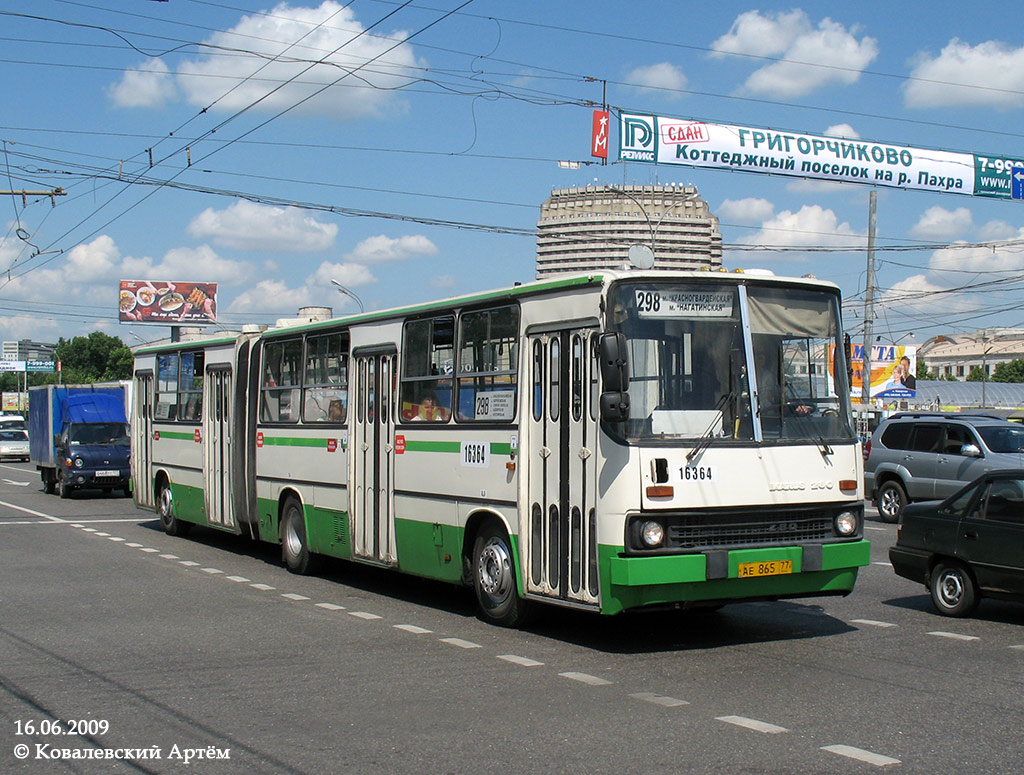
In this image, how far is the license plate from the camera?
9234 mm

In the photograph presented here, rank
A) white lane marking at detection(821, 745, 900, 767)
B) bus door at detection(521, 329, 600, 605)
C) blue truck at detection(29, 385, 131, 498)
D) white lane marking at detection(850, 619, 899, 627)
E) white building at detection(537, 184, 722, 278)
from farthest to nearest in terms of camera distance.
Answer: white building at detection(537, 184, 722, 278)
blue truck at detection(29, 385, 131, 498)
white lane marking at detection(850, 619, 899, 627)
bus door at detection(521, 329, 600, 605)
white lane marking at detection(821, 745, 900, 767)

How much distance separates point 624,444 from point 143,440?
14.2 meters

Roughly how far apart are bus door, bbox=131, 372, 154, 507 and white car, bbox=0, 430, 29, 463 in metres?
37.2

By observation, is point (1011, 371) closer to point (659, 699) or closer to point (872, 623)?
point (872, 623)

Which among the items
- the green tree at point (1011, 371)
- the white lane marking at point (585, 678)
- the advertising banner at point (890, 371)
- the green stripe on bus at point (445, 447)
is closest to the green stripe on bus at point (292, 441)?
the green stripe on bus at point (445, 447)

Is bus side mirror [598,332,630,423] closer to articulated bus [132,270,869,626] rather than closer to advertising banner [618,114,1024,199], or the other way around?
articulated bus [132,270,869,626]

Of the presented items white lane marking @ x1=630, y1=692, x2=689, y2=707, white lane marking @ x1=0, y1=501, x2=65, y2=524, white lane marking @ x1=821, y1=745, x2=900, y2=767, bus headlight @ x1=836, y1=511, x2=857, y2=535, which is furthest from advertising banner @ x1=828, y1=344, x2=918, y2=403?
white lane marking @ x1=821, y1=745, x2=900, y2=767

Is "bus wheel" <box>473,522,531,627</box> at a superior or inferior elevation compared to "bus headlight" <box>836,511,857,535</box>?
inferior

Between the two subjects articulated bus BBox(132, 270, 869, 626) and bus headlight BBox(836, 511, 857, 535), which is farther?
bus headlight BBox(836, 511, 857, 535)

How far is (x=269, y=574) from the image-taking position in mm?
15070

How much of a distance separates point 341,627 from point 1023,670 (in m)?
5.80

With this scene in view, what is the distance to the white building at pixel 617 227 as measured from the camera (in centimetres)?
5109

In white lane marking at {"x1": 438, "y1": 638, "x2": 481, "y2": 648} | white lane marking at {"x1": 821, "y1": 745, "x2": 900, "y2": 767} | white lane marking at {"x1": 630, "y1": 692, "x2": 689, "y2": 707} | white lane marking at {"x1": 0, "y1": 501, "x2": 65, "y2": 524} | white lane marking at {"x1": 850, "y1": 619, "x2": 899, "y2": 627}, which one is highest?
white lane marking at {"x1": 821, "y1": 745, "x2": 900, "y2": 767}

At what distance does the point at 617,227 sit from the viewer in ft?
190
